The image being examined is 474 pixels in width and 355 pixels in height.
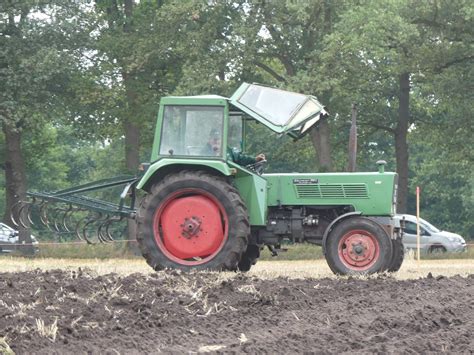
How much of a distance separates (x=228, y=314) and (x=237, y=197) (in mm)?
4712

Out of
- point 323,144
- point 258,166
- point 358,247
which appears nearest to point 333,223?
point 358,247

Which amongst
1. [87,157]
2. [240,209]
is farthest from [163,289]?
[87,157]

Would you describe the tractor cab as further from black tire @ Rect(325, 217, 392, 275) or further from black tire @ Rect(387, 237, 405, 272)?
black tire @ Rect(387, 237, 405, 272)

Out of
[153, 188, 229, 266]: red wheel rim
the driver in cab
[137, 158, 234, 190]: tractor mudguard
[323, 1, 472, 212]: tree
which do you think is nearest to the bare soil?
[153, 188, 229, 266]: red wheel rim

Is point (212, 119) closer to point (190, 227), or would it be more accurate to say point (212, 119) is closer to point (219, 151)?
point (219, 151)

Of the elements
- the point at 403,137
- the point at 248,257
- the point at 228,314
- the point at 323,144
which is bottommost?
the point at 228,314

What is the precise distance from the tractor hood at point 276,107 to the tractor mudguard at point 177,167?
82 cm

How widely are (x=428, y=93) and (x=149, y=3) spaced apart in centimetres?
913

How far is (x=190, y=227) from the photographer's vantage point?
14.4 metres

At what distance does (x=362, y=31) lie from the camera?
2916 cm

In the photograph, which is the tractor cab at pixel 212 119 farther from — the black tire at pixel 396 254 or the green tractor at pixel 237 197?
the black tire at pixel 396 254

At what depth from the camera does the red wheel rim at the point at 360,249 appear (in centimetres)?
1465

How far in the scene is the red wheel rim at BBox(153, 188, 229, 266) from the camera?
14.3 m

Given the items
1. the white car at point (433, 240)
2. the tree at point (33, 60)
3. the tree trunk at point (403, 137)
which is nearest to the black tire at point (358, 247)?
the tree at point (33, 60)
